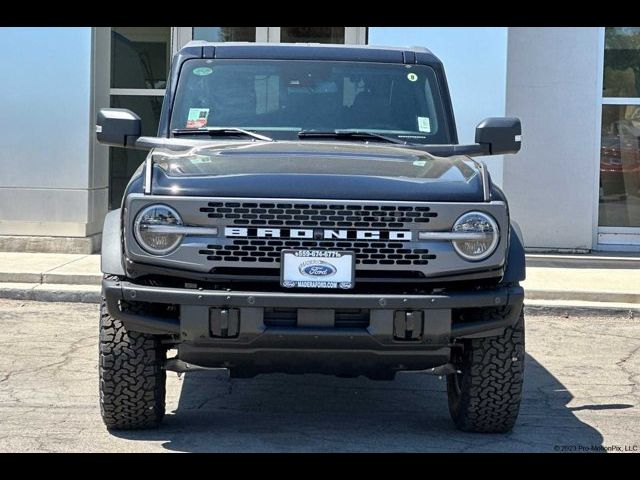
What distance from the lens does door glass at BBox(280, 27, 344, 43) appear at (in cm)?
1291

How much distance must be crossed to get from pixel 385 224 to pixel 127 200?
1172 millimetres

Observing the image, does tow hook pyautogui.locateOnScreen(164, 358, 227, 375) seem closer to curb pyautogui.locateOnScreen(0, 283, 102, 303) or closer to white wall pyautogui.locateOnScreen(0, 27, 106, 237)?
curb pyautogui.locateOnScreen(0, 283, 102, 303)

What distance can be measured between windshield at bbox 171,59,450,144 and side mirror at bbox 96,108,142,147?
25 cm

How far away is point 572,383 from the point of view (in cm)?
670

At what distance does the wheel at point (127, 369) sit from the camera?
16.0ft

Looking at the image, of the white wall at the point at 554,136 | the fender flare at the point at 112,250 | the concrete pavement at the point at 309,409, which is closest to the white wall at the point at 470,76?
the white wall at the point at 554,136

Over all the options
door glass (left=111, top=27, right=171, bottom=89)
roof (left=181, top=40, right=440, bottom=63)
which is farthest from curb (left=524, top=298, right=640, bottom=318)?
door glass (left=111, top=27, right=171, bottom=89)

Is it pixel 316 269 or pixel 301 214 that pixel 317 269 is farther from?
pixel 301 214

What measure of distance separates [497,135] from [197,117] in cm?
170

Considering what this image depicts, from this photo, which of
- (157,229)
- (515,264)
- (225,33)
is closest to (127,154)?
(225,33)

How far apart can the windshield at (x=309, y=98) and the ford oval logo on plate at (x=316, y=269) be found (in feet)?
4.45

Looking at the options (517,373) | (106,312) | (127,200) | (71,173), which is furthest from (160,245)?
(71,173)

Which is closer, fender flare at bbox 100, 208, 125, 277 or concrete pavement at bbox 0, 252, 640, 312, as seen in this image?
fender flare at bbox 100, 208, 125, 277
